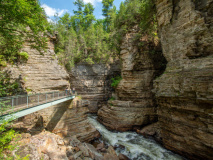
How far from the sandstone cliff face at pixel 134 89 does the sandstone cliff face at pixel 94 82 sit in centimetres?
611

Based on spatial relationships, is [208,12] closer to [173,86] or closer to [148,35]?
[173,86]

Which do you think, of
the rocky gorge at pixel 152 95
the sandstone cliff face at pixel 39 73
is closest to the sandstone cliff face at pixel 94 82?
the rocky gorge at pixel 152 95

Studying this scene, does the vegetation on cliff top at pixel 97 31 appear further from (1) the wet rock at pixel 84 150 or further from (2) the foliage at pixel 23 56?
(1) the wet rock at pixel 84 150

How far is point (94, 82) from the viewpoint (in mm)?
22672

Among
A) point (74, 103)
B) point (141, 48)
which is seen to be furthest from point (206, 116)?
point (74, 103)

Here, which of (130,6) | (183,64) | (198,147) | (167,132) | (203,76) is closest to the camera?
(203,76)

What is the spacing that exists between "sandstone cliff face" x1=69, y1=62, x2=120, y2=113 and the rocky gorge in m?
5.30

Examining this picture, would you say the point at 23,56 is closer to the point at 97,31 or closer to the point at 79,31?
the point at 79,31

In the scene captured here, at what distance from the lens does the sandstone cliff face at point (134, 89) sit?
14.4m

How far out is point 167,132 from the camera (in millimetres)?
9953

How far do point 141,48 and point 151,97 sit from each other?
24.5ft

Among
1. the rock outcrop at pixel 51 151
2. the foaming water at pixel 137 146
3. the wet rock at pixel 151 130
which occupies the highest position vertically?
the rock outcrop at pixel 51 151

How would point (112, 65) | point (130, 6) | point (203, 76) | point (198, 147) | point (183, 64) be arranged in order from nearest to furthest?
point (203, 76), point (198, 147), point (183, 64), point (130, 6), point (112, 65)

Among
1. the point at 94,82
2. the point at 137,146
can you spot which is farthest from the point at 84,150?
the point at 94,82
